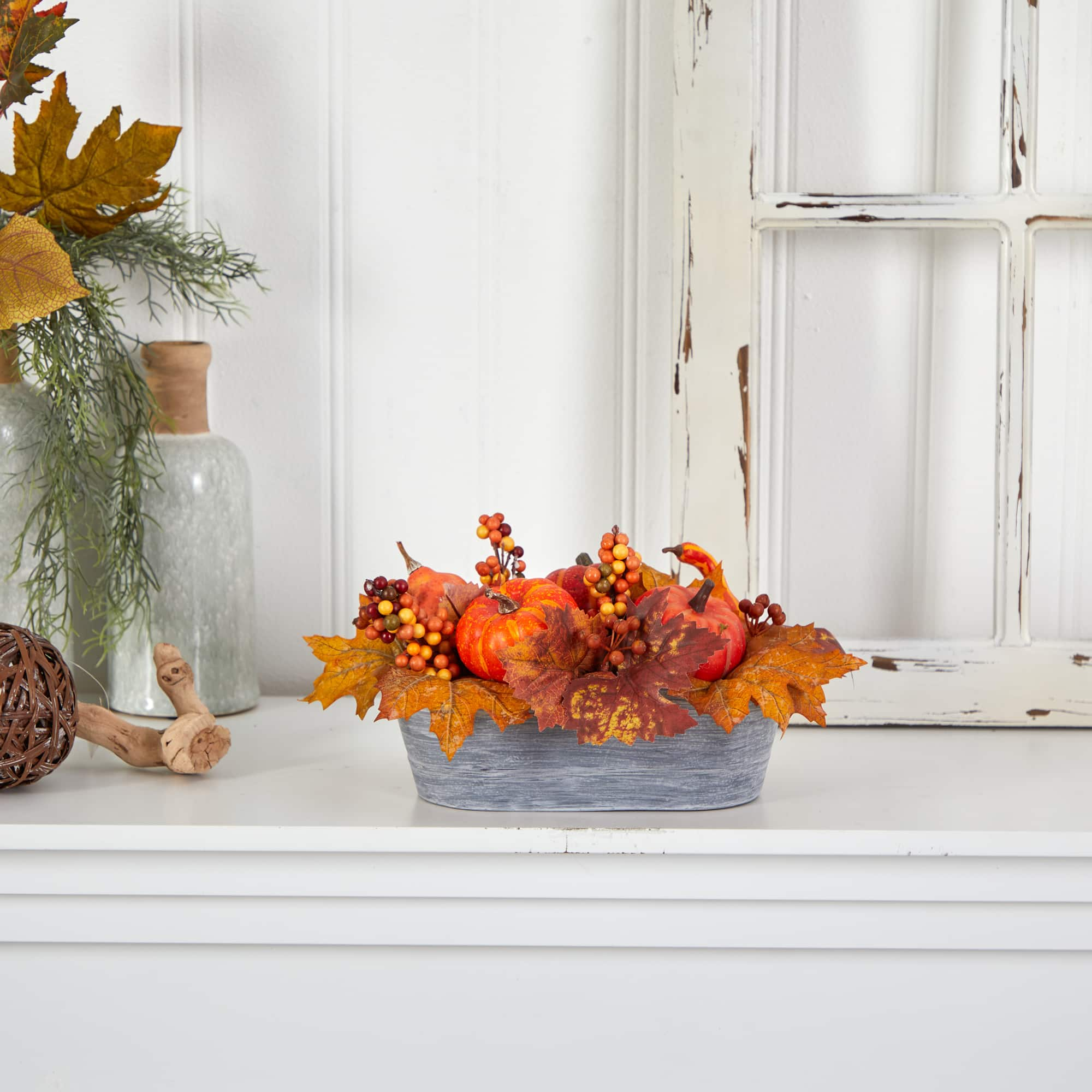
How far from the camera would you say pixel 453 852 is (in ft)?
1.92

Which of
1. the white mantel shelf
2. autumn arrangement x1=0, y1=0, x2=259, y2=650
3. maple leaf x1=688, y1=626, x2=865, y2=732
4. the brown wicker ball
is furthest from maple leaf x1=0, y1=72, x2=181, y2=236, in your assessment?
maple leaf x1=688, y1=626, x2=865, y2=732

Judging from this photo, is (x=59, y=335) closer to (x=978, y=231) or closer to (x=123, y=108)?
(x=123, y=108)

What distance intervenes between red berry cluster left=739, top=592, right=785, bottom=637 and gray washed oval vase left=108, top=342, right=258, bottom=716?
42 centimetres

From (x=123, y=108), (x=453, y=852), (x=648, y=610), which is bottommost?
(x=453, y=852)

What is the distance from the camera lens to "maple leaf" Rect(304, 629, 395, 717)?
625 millimetres

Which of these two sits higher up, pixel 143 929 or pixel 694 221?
pixel 694 221

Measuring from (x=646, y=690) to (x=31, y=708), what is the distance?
1.19 ft

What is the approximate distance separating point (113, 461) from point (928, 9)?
0.78 m

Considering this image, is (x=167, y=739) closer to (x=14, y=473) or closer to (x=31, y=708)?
(x=31, y=708)

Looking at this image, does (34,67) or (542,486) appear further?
(542,486)

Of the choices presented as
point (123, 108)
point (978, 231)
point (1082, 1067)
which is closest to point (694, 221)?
point (978, 231)

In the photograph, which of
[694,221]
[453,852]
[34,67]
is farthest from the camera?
[694,221]

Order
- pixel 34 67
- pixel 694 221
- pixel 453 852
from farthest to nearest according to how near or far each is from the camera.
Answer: pixel 694 221
pixel 34 67
pixel 453 852

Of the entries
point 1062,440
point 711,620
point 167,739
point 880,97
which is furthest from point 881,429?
point 167,739
